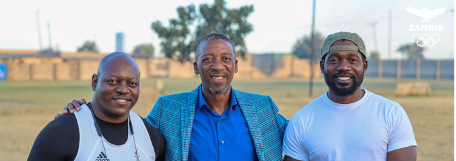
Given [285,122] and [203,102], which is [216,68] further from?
[285,122]

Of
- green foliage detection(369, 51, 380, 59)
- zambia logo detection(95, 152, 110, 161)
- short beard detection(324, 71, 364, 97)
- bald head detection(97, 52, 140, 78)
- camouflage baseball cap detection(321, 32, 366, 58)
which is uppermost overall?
camouflage baseball cap detection(321, 32, 366, 58)

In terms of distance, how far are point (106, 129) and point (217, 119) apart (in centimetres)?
85

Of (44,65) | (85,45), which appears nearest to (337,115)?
(44,65)

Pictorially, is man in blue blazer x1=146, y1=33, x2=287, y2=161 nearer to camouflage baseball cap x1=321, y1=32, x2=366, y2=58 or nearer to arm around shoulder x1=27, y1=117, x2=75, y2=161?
camouflage baseball cap x1=321, y1=32, x2=366, y2=58

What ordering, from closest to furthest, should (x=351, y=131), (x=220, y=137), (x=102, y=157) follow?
1. (x=102, y=157)
2. (x=351, y=131)
3. (x=220, y=137)

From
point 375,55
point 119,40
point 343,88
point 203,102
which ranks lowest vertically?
point 375,55

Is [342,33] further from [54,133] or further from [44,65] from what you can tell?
[44,65]

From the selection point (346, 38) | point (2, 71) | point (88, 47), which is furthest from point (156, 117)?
point (88, 47)

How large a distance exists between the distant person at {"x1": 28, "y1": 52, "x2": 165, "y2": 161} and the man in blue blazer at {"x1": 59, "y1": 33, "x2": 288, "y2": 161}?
31 centimetres

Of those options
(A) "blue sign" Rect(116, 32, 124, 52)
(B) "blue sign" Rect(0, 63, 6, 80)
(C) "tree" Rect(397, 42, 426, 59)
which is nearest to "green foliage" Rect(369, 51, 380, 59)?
(C) "tree" Rect(397, 42, 426, 59)

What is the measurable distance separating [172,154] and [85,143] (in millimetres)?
735

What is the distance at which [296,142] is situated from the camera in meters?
2.84

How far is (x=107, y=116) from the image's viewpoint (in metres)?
2.57

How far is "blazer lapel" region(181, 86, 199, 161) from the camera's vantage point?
9.63 feet
